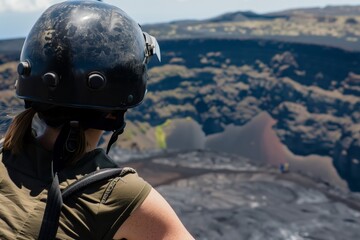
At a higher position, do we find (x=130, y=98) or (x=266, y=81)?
(x=130, y=98)

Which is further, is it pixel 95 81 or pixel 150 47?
pixel 150 47

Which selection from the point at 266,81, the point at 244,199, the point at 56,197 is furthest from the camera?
the point at 266,81

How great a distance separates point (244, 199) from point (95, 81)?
43.1m

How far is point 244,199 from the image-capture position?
44.4m

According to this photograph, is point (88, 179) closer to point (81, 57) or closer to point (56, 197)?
point (56, 197)

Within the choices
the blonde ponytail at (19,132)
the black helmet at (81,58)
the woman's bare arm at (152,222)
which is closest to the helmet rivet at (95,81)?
the black helmet at (81,58)

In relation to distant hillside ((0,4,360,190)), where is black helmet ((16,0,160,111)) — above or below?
above

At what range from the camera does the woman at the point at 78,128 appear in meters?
2.12

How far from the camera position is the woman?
83.6 inches

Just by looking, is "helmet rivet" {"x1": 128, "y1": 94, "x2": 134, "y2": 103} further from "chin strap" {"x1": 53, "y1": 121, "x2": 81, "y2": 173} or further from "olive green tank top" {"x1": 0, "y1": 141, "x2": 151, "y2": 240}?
"olive green tank top" {"x1": 0, "y1": 141, "x2": 151, "y2": 240}

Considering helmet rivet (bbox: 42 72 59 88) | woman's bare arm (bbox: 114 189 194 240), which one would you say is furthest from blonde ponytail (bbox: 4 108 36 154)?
woman's bare arm (bbox: 114 189 194 240)

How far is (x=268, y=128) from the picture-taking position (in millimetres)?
132000

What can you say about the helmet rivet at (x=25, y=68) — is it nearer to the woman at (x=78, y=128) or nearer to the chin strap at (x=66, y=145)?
the woman at (x=78, y=128)

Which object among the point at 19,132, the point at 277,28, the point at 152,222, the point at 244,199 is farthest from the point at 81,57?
the point at 277,28
